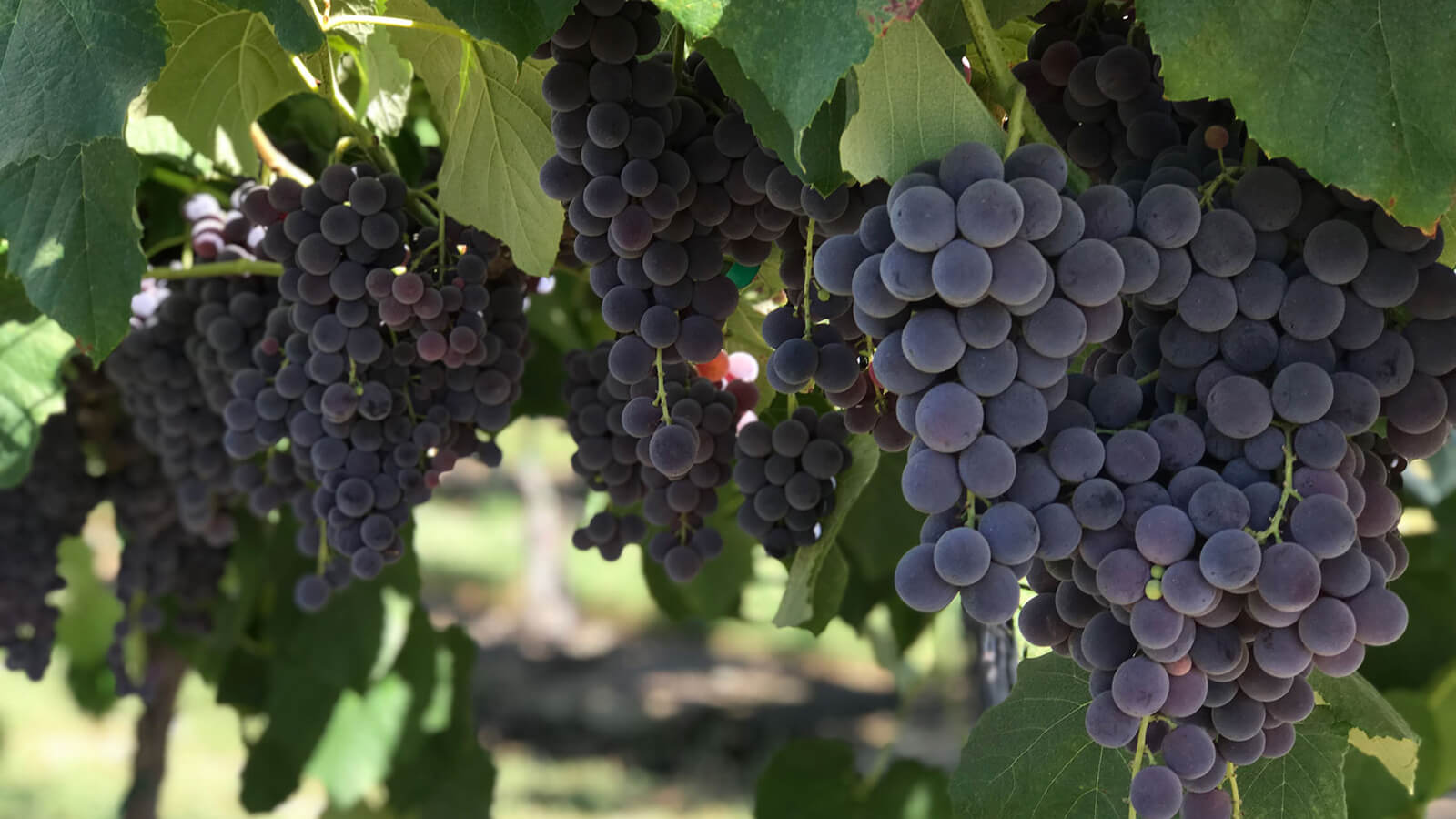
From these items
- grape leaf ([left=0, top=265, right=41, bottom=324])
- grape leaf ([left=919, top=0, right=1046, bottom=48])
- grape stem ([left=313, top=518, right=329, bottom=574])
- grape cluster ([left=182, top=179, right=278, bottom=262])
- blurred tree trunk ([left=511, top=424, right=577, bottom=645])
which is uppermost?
grape leaf ([left=919, top=0, right=1046, bottom=48])

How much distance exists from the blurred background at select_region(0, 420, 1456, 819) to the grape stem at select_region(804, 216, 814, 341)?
299 centimetres

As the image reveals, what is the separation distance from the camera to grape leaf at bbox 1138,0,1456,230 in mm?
504

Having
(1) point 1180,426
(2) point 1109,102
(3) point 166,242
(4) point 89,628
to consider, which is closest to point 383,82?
(3) point 166,242

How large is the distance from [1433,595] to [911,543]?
65 cm

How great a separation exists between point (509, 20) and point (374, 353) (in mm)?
366

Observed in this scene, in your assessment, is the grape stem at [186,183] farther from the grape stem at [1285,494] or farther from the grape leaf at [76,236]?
the grape stem at [1285,494]

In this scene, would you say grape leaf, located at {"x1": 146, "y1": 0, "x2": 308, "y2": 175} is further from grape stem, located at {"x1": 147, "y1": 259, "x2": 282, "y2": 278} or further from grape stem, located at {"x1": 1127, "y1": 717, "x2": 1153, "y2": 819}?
grape stem, located at {"x1": 1127, "y1": 717, "x2": 1153, "y2": 819}

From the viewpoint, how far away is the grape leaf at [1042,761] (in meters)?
0.68

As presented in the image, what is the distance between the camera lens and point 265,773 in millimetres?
1609

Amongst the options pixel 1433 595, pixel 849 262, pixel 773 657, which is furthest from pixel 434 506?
pixel 849 262

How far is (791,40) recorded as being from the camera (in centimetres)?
51

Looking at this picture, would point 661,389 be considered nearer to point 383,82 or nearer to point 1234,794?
point 1234,794

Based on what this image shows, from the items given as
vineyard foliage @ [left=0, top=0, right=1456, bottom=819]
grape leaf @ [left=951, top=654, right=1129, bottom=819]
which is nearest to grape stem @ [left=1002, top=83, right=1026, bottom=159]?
vineyard foliage @ [left=0, top=0, right=1456, bottom=819]

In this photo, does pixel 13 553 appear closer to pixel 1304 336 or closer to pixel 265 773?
pixel 265 773
